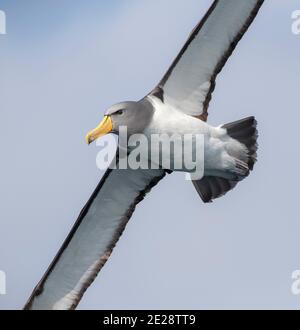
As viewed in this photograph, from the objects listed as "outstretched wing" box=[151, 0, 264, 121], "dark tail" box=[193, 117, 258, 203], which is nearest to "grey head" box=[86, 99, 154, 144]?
"outstretched wing" box=[151, 0, 264, 121]

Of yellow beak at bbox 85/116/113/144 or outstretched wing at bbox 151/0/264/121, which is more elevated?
outstretched wing at bbox 151/0/264/121

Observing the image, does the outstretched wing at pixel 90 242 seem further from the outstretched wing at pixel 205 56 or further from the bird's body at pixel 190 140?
the outstretched wing at pixel 205 56

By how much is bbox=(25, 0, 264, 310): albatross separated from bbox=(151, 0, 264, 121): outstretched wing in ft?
0.06

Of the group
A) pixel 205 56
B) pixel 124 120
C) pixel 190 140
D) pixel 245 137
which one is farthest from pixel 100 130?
pixel 245 137

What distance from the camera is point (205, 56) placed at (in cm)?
2520

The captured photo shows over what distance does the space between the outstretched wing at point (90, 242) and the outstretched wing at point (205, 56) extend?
1.64 meters

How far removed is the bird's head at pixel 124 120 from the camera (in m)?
24.1

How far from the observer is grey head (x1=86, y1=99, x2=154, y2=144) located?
24062 mm

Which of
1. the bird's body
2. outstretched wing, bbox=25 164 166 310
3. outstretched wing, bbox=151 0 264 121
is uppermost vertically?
outstretched wing, bbox=151 0 264 121

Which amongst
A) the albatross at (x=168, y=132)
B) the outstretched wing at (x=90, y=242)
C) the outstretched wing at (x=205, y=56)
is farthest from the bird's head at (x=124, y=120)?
the outstretched wing at (x=90, y=242)

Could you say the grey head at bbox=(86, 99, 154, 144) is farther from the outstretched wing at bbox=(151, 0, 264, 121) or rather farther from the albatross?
the outstretched wing at bbox=(151, 0, 264, 121)
